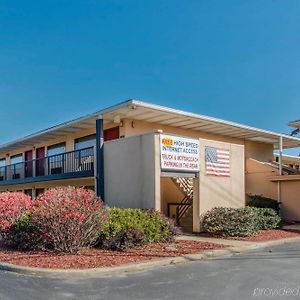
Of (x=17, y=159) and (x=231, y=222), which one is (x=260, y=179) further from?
(x=17, y=159)

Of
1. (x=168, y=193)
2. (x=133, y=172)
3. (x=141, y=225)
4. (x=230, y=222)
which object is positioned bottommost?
(x=230, y=222)

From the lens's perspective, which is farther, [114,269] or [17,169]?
[17,169]

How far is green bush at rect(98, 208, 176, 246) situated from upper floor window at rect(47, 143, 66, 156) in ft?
39.4

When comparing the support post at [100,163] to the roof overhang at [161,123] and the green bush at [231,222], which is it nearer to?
the roof overhang at [161,123]

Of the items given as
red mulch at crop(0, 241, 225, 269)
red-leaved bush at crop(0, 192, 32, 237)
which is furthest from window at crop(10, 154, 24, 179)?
red mulch at crop(0, 241, 225, 269)

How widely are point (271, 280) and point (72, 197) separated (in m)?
5.82

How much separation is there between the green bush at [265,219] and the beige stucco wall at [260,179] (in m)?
5.69

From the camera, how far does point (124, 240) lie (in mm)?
11180

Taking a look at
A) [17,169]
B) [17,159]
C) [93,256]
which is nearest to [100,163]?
[93,256]

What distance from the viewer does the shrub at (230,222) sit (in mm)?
14734

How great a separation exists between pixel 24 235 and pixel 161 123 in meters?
10.3

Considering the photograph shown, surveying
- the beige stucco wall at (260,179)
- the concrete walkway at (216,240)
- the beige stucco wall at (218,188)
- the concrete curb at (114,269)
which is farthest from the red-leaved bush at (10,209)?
the beige stucco wall at (260,179)

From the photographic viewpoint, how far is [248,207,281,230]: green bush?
53.9 ft

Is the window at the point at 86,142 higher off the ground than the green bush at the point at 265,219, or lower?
higher
